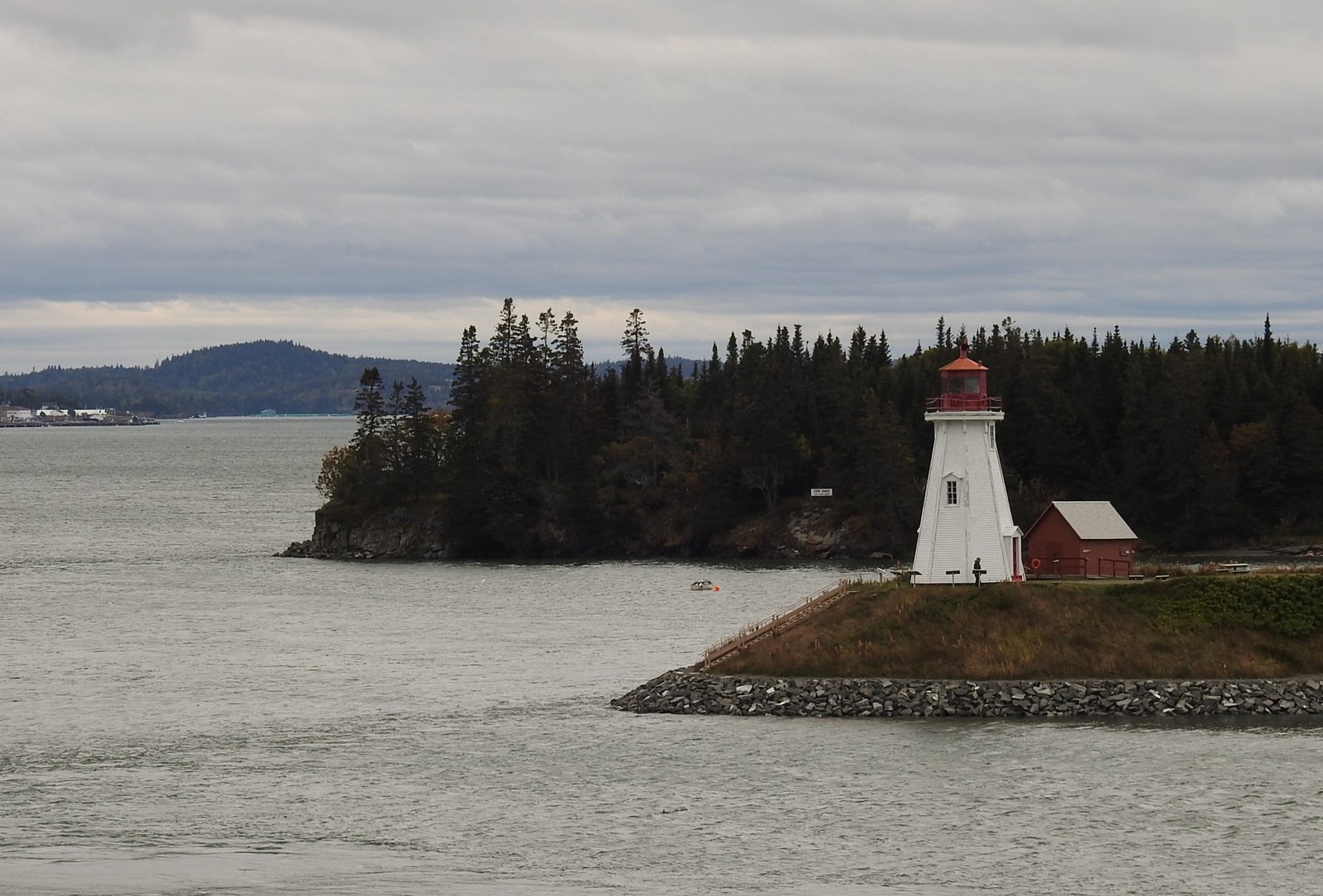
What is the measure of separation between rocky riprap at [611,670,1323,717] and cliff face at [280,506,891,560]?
62192mm

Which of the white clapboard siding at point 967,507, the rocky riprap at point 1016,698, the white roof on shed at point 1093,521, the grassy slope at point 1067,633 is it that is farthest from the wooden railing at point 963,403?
the rocky riprap at point 1016,698

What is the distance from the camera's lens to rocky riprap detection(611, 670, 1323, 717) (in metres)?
54.4

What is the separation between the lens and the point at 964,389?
6103 cm

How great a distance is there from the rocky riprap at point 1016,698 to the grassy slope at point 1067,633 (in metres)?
0.90

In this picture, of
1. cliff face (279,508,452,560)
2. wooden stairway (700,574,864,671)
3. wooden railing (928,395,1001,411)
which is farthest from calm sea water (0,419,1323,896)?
cliff face (279,508,452,560)

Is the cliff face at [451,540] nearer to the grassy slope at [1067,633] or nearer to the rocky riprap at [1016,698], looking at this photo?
the grassy slope at [1067,633]

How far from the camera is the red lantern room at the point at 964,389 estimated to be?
A: 60469 mm

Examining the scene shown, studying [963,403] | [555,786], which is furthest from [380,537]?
[555,786]

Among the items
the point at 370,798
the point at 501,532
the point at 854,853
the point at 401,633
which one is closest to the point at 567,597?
the point at 401,633

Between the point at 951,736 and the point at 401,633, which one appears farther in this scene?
the point at 401,633

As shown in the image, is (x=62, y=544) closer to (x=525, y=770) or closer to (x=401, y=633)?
(x=401, y=633)

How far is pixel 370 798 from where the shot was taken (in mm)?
47156

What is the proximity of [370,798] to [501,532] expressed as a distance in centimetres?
7663

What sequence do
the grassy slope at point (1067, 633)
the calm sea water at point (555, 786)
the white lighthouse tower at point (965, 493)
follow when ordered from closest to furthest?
the calm sea water at point (555, 786) < the grassy slope at point (1067, 633) < the white lighthouse tower at point (965, 493)
